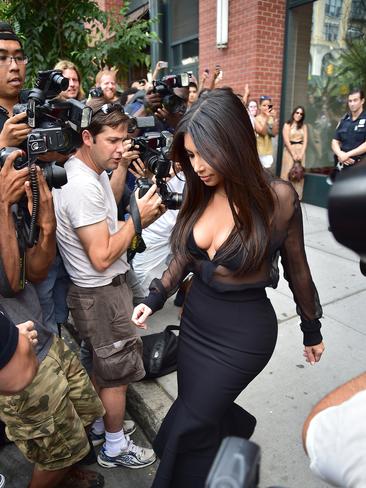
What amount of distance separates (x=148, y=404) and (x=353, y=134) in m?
4.67

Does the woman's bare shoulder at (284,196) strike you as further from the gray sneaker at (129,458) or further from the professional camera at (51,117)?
the gray sneaker at (129,458)

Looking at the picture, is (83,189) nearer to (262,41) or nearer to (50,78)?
(50,78)

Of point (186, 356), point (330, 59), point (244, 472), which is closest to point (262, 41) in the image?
point (330, 59)

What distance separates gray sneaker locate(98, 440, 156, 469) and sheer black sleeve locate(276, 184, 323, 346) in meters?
1.09

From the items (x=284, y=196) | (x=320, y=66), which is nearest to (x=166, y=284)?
(x=284, y=196)

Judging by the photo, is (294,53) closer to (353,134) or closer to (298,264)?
(353,134)

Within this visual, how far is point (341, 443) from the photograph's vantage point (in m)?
0.78

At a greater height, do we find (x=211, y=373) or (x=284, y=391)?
(x=211, y=373)

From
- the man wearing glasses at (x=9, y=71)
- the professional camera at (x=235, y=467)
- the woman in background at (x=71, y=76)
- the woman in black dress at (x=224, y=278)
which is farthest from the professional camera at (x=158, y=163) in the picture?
the woman in background at (x=71, y=76)

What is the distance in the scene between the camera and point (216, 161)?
5.29ft

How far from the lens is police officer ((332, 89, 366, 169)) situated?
5.39m

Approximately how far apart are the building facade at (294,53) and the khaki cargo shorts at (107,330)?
5.09m

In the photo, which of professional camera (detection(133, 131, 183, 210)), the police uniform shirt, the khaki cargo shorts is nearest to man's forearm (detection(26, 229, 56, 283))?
the khaki cargo shorts

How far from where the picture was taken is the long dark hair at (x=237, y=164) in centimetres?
160
